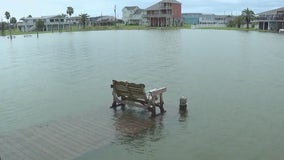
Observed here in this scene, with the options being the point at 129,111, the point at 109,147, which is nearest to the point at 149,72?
the point at 129,111

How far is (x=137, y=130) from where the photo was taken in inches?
516

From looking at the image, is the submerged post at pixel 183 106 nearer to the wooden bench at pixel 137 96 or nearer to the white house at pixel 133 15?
the wooden bench at pixel 137 96

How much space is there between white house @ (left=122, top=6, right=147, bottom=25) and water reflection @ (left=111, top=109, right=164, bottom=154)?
521 ft

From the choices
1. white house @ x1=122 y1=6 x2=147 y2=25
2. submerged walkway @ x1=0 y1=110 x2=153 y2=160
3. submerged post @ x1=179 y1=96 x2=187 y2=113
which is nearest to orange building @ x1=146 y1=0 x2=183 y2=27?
white house @ x1=122 y1=6 x2=147 y2=25

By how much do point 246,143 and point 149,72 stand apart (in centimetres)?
1770

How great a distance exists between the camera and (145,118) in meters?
14.5

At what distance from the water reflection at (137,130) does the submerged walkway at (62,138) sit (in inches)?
3.2

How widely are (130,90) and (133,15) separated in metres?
171

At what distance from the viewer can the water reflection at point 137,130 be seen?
11812 mm

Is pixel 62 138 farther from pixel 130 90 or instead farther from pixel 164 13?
pixel 164 13

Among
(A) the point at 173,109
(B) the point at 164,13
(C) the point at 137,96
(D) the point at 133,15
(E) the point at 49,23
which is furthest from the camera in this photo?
(D) the point at 133,15

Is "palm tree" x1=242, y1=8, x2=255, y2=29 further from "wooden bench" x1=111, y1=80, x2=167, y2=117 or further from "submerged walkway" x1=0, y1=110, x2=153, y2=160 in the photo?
Answer: "submerged walkway" x1=0, y1=110, x2=153, y2=160

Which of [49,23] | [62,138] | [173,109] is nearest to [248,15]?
[49,23]

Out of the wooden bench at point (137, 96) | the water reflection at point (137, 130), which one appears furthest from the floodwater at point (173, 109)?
the wooden bench at point (137, 96)
